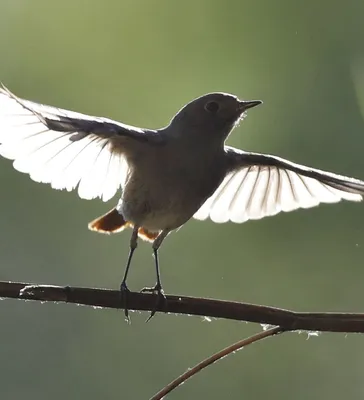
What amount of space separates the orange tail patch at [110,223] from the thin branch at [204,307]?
282 millimetres

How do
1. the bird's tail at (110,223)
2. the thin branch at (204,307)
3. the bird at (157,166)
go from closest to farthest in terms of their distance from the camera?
the thin branch at (204,307), the bird at (157,166), the bird's tail at (110,223)

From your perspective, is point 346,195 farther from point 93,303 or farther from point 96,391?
point 96,391

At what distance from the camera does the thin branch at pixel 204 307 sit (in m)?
0.78

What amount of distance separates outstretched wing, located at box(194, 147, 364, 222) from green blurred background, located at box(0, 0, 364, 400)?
36cm

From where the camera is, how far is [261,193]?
1.23 metres

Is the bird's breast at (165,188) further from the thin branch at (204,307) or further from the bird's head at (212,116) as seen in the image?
the thin branch at (204,307)

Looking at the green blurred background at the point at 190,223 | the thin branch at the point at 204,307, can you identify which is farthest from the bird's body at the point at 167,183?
the green blurred background at the point at 190,223

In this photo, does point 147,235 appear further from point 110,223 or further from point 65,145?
point 65,145

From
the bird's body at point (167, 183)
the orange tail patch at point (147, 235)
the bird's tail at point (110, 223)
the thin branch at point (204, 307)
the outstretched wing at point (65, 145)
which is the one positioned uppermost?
the outstretched wing at point (65, 145)

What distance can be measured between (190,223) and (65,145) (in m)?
0.64

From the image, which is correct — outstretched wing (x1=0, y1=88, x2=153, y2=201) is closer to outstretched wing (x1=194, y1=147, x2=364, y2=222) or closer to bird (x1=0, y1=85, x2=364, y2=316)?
bird (x1=0, y1=85, x2=364, y2=316)

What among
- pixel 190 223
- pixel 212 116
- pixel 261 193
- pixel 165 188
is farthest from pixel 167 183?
pixel 190 223

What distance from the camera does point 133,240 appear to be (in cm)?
111

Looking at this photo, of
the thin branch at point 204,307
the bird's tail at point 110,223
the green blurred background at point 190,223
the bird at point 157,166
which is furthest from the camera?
the green blurred background at point 190,223
